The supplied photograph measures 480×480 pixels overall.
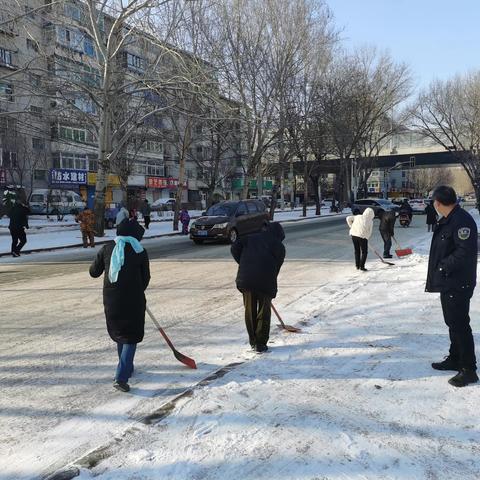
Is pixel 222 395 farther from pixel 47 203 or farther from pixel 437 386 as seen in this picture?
pixel 47 203

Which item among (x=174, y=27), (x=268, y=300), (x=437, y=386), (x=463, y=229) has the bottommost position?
(x=437, y=386)

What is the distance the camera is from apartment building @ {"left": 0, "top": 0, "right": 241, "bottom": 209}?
791 inches

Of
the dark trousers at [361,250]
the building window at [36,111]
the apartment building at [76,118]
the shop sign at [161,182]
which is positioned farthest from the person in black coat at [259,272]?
the shop sign at [161,182]

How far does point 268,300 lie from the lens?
526 centimetres

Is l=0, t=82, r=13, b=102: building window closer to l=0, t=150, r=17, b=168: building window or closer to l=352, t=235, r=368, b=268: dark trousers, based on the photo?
l=0, t=150, r=17, b=168: building window

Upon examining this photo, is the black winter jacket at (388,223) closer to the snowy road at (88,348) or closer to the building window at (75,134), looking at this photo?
the snowy road at (88,348)

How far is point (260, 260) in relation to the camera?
16.9 ft

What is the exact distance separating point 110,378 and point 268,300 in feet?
5.79

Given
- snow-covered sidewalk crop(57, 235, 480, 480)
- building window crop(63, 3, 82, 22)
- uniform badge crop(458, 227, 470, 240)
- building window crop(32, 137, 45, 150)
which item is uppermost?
building window crop(63, 3, 82, 22)

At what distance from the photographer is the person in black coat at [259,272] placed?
516cm

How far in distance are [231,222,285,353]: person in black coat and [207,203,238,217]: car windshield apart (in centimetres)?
1355

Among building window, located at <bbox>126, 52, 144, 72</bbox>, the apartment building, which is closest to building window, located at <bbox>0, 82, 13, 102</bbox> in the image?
the apartment building

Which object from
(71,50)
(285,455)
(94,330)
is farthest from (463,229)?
(71,50)

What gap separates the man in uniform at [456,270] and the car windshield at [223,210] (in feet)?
47.9
